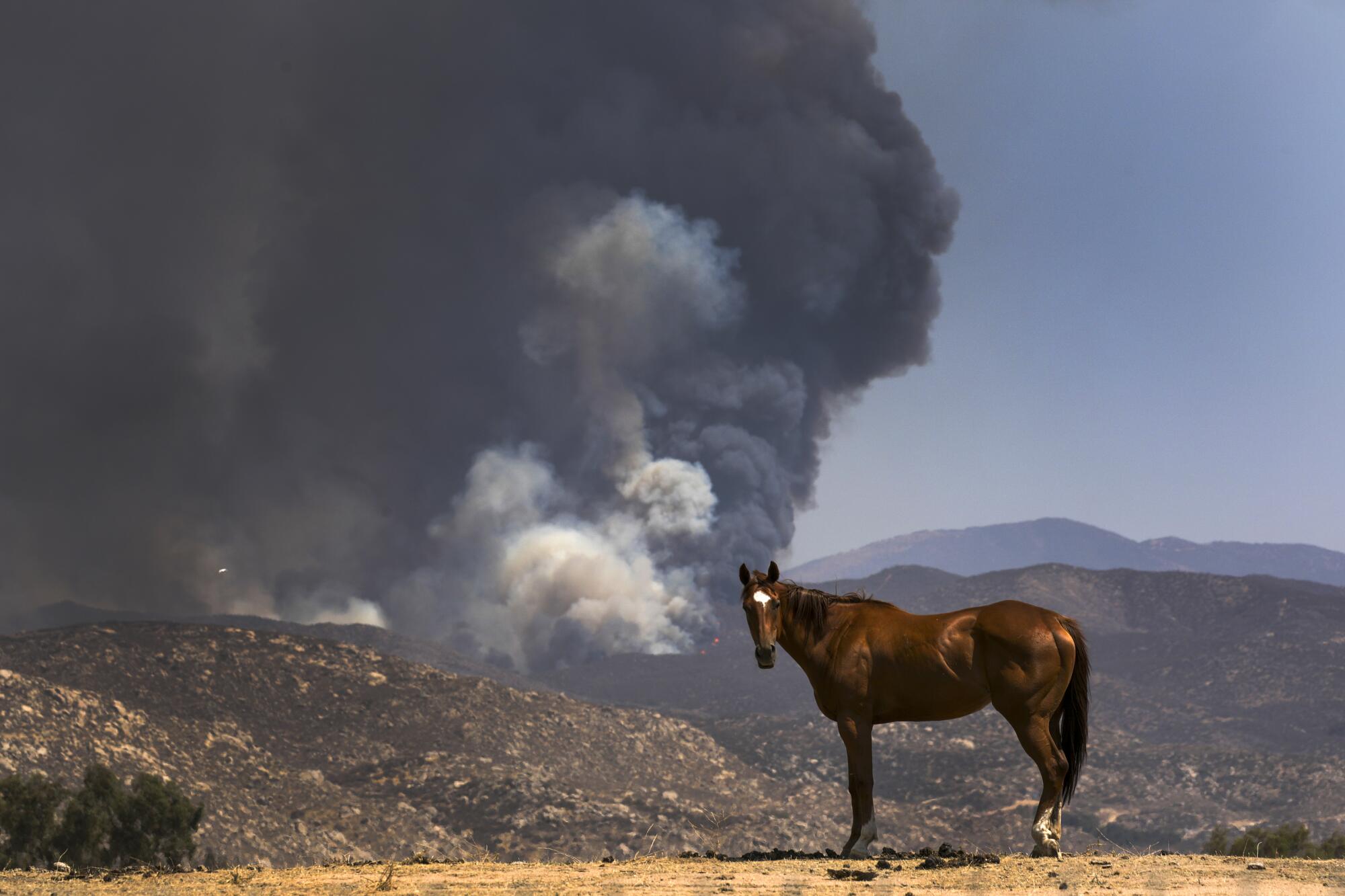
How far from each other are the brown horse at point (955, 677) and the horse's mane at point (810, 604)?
0.20m

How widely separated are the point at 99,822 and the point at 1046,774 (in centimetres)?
3341

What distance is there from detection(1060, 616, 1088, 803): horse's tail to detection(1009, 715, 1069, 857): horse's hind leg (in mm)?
392

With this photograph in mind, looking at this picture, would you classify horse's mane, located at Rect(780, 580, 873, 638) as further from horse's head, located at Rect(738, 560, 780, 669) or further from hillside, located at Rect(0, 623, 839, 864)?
hillside, located at Rect(0, 623, 839, 864)

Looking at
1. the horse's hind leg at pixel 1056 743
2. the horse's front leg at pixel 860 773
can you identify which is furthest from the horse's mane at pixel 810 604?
the horse's hind leg at pixel 1056 743

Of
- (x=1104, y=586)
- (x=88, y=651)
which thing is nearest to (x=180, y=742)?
(x=88, y=651)

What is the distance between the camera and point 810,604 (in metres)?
15.2

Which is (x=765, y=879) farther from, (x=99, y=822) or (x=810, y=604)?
(x=99, y=822)

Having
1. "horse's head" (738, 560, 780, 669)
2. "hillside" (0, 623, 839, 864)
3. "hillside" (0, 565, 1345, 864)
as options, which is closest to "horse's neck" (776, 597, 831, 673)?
"horse's head" (738, 560, 780, 669)

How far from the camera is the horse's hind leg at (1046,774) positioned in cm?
1360

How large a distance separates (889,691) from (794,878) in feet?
9.94

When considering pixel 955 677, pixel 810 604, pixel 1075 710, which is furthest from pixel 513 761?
pixel 955 677

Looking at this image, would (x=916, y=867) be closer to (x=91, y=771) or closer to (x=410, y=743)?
(x=91, y=771)

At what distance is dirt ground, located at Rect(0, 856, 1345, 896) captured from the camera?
37.1 ft

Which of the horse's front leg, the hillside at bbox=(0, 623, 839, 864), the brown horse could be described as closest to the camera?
the brown horse
